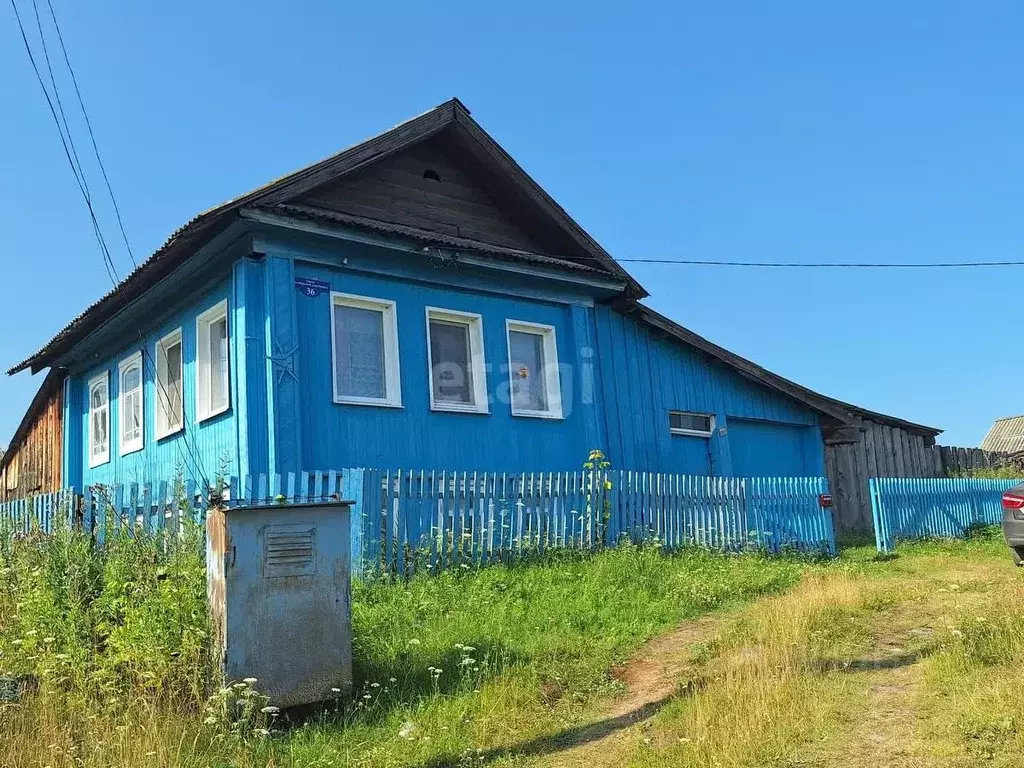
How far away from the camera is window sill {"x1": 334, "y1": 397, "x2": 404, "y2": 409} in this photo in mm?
10367

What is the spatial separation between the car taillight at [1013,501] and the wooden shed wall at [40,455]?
15097 millimetres

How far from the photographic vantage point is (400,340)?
11109 millimetres

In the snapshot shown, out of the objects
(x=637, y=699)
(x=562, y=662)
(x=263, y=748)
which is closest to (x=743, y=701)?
(x=637, y=699)

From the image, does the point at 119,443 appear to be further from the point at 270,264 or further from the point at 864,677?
the point at 864,677

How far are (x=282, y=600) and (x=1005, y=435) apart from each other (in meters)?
40.6

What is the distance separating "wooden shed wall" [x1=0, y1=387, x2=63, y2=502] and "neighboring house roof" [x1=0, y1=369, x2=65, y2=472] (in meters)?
0.04

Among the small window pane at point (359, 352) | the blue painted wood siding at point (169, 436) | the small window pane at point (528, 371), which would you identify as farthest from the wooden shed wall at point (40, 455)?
the small window pane at point (528, 371)

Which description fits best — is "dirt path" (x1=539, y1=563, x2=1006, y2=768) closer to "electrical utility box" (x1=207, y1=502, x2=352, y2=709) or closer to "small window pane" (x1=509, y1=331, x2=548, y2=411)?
"electrical utility box" (x1=207, y1=502, x2=352, y2=709)

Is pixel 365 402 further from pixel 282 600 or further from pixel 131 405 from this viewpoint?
pixel 131 405

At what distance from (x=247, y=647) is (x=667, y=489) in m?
7.21

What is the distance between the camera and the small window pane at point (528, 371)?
12234mm

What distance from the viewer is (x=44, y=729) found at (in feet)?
15.6

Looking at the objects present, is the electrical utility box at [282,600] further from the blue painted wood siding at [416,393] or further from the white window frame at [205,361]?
the white window frame at [205,361]

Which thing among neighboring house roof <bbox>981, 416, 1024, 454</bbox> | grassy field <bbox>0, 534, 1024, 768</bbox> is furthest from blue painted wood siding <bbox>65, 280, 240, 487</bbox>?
neighboring house roof <bbox>981, 416, 1024, 454</bbox>
